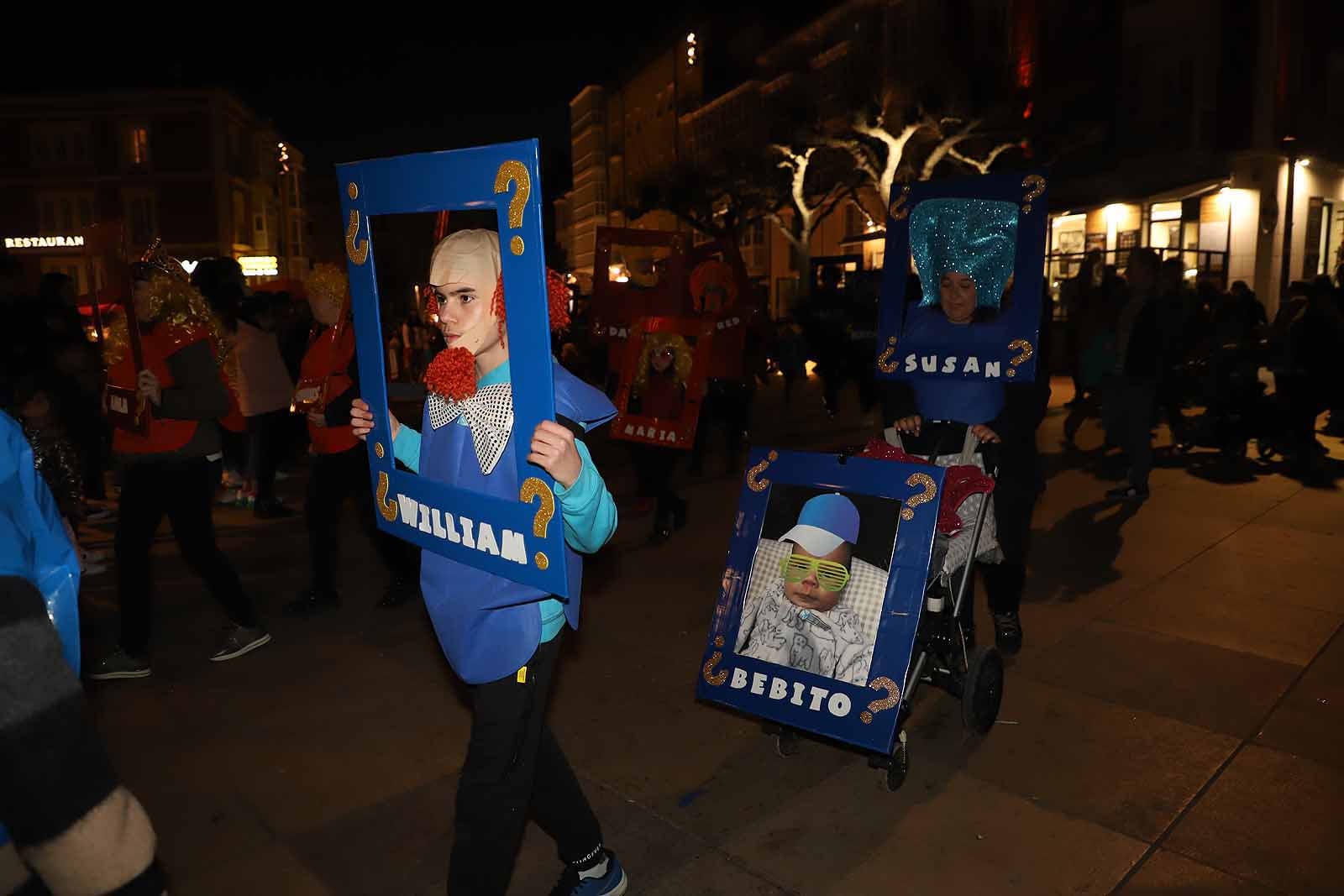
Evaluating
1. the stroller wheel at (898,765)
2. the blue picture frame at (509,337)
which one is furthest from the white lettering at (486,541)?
the stroller wheel at (898,765)

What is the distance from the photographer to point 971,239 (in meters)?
4.05

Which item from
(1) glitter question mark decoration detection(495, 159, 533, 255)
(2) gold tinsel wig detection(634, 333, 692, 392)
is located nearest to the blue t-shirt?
(1) glitter question mark decoration detection(495, 159, 533, 255)

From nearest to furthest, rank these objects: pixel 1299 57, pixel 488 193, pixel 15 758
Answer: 1. pixel 15 758
2. pixel 488 193
3. pixel 1299 57

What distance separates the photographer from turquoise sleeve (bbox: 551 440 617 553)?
2.19 metres

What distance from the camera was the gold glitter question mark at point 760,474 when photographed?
3.61m

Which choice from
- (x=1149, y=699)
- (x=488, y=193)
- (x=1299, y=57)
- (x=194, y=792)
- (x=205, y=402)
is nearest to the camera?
(x=488, y=193)

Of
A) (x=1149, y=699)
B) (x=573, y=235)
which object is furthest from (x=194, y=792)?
(x=573, y=235)

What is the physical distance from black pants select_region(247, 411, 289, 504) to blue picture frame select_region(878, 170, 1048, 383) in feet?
19.2

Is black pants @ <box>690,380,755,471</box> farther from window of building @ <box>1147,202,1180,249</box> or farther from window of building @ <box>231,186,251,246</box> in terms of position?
window of building @ <box>231,186,251,246</box>

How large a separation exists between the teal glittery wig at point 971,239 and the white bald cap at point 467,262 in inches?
96.4

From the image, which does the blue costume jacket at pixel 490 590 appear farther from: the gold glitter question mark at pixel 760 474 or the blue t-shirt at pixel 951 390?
the blue t-shirt at pixel 951 390

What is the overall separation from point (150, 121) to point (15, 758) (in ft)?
156

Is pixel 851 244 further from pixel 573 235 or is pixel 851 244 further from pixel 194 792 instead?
pixel 573 235

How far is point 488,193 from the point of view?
1.99 metres
